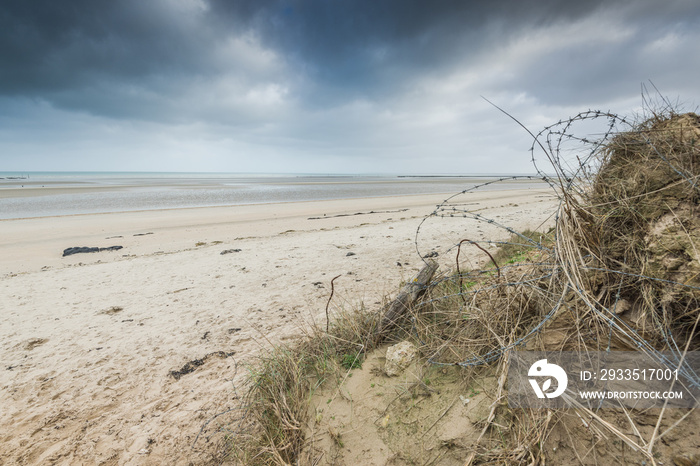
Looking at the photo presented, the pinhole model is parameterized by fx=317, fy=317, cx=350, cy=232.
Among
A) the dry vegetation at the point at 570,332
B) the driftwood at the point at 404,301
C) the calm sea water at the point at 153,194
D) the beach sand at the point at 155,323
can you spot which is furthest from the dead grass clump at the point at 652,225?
the driftwood at the point at 404,301

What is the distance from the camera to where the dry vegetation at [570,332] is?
191 cm

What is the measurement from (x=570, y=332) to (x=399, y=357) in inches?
54.3

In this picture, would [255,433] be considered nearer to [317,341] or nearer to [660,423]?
[317,341]

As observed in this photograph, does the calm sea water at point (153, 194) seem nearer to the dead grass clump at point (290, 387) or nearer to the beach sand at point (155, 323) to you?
the dead grass clump at point (290, 387)

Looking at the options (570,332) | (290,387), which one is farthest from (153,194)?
(570,332)

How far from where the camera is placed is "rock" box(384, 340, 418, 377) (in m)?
2.82

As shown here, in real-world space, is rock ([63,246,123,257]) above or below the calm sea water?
below

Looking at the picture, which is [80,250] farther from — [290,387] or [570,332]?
[570,332]

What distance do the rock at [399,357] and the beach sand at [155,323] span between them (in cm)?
65

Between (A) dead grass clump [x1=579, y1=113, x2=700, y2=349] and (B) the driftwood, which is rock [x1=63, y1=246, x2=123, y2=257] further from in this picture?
(A) dead grass clump [x1=579, y1=113, x2=700, y2=349]

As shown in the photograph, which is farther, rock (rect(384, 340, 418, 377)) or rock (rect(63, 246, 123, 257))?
rock (rect(63, 246, 123, 257))

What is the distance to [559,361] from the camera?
2293 mm

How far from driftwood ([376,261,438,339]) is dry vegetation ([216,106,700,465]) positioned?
0.34 ft

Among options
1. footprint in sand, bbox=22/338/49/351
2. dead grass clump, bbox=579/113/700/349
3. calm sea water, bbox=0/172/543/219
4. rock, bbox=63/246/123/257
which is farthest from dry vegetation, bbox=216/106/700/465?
rock, bbox=63/246/123/257
